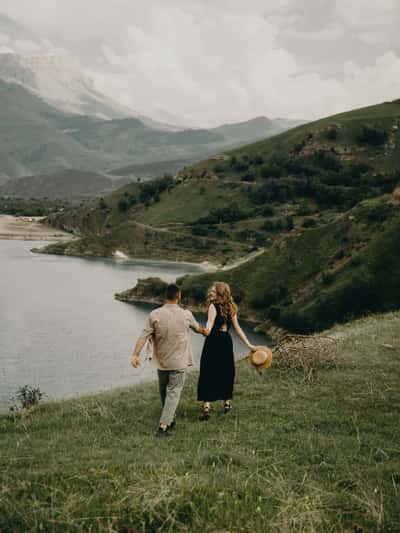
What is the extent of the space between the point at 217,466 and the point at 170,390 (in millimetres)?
2783

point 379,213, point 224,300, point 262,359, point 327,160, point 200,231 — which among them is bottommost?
point 200,231

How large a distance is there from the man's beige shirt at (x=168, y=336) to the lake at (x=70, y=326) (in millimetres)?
23498

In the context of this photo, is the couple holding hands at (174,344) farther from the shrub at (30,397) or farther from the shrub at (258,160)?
the shrub at (258,160)

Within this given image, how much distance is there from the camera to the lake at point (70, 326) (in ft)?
165

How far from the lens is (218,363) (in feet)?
41.2

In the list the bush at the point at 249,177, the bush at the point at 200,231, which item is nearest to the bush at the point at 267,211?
the bush at the point at 200,231

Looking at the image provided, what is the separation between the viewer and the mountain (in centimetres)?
6869

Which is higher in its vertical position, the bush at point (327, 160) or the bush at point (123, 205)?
the bush at point (327, 160)

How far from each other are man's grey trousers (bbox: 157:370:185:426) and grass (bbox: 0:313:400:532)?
0.50 metres

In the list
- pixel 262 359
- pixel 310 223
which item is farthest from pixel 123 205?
pixel 262 359

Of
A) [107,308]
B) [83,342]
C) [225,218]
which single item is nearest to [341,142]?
[225,218]

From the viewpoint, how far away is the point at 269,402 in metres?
13.6

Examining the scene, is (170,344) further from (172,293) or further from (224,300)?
(224,300)

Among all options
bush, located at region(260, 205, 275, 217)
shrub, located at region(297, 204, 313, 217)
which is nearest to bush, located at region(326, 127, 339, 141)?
shrub, located at region(297, 204, 313, 217)
